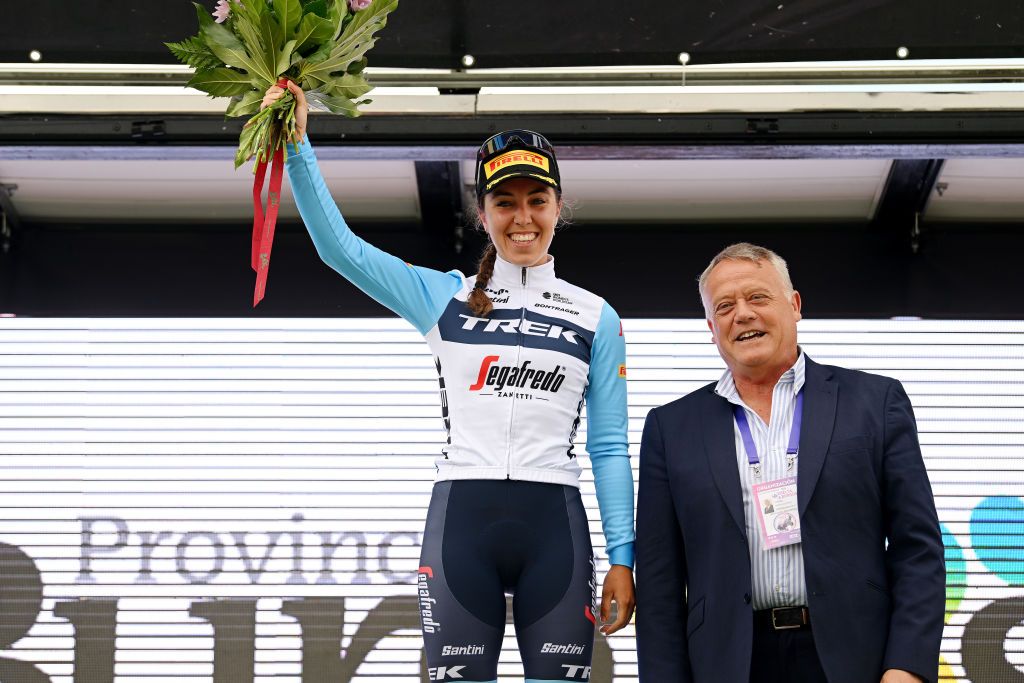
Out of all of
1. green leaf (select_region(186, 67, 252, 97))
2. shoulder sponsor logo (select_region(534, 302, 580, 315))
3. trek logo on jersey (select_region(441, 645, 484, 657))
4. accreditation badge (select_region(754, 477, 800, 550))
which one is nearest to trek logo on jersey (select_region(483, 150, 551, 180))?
shoulder sponsor logo (select_region(534, 302, 580, 315))

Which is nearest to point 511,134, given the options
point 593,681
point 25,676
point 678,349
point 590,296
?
point 590,296

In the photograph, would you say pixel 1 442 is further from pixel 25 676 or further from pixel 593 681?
pixel 593 681

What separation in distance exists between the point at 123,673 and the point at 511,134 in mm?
3210

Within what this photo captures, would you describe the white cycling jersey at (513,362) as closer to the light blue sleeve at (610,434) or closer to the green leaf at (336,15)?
the light blue sleeve at (610,434)

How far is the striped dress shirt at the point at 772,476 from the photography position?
235 cm

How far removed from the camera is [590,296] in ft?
9.47

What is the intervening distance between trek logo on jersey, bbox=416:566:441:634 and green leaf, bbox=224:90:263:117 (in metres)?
1.08

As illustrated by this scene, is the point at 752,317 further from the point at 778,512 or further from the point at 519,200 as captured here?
the point at 519,200

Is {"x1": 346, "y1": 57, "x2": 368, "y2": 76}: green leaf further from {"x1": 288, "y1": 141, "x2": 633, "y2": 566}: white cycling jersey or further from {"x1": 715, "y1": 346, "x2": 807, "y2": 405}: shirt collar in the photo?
{"x1": 715, "y1": 346, "x2": 807, "y2": 405}: shirt collar

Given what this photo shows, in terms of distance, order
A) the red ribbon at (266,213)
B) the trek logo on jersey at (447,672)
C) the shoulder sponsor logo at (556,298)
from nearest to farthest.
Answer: the trek logo on jersey at (447,672), the red ribbon at (266,213), the shoulder sponsor logo at (556,298)

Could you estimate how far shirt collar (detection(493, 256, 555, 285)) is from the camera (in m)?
2.85

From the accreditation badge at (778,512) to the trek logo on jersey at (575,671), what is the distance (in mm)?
494

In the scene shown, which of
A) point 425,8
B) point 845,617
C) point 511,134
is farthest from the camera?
point 425,8

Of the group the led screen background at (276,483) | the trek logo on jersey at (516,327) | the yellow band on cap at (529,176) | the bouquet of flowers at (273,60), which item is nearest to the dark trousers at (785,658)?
the trek logo on jersey at (516,327)
